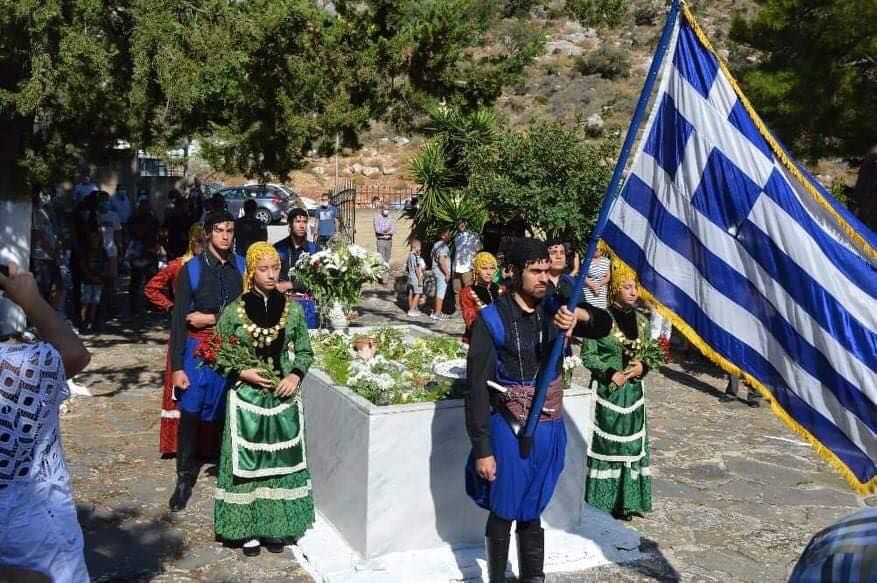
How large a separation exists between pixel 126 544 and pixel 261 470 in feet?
3.61

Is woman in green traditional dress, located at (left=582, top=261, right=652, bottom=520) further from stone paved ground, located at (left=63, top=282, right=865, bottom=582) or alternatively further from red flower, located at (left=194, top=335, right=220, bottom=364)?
Answer: red flower, located at (left=194, top=335, right=220, bottom=364)

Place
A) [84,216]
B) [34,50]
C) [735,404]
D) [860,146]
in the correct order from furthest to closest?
[860,146] < [84,216] < [735,404] < [34,50]

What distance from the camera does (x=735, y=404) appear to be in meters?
10.8

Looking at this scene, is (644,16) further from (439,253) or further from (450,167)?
(439,253)

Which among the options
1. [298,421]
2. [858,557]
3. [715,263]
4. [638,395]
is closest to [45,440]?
[298,421]

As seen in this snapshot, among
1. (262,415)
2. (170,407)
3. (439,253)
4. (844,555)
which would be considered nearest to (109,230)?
(439,253)

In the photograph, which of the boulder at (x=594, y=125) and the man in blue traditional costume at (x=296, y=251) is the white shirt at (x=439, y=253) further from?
the boulder at (x=594, y=125)

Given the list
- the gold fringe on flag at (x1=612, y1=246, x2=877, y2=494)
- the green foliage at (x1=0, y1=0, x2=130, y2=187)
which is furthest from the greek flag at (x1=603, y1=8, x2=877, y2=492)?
the green foliage at (x1=0, y1=0, x2=130, y2=187)

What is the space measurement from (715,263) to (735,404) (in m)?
6.46

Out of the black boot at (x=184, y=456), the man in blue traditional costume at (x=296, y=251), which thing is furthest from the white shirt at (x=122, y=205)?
the black boot at (x=184, y=456)

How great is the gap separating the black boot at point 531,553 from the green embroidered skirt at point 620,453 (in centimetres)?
172

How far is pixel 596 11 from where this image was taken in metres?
11.0

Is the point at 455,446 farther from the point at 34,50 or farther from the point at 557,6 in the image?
the point at 557,6

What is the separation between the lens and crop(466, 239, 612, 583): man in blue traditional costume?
480cm
